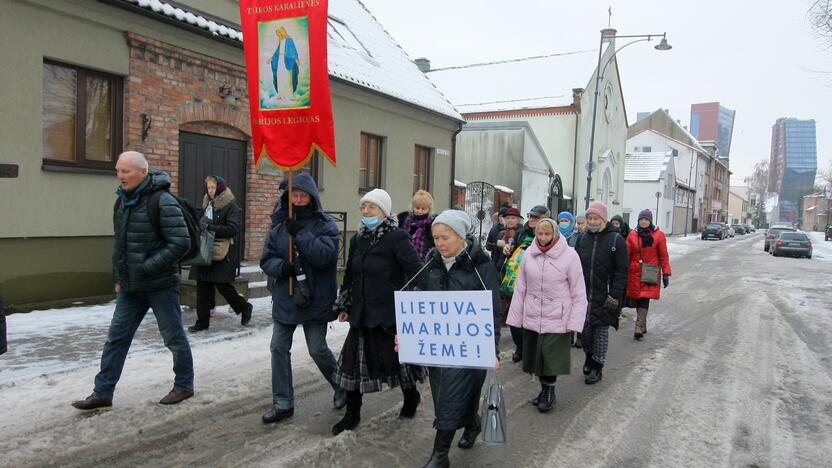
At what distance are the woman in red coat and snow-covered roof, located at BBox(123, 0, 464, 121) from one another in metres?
7.13

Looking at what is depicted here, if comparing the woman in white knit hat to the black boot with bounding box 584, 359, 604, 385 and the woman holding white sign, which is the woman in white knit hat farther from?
the black boot with bounding box 584, 359, 604, 385

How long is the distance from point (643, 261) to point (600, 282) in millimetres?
2711

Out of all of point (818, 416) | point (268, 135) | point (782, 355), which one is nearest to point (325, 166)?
point (268, 135)

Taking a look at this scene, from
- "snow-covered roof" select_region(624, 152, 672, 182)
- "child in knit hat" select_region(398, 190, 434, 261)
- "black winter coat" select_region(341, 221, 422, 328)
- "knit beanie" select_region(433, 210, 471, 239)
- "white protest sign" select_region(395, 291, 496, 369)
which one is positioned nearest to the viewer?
"white protest sign" select_region(395, 291, 496, 369)

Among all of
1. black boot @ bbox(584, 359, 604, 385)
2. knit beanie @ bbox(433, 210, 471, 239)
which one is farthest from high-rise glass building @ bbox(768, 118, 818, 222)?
knit beanie @ bbox(433, 210, 471, 239)

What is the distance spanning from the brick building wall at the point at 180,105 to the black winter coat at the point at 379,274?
5945 mm

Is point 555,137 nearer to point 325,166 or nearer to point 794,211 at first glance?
point 325,166

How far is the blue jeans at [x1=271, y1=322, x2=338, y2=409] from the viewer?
4336 mm

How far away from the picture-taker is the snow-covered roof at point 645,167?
5138cm

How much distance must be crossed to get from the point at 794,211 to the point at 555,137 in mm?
115000

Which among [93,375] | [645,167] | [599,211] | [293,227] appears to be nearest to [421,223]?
[599,211]

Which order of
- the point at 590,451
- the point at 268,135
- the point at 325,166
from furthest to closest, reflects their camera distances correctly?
the point at 325,166 < the point at 268,135 < the point at 590,451

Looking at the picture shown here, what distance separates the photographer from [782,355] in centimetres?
714

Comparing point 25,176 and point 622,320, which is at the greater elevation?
point 25,176
